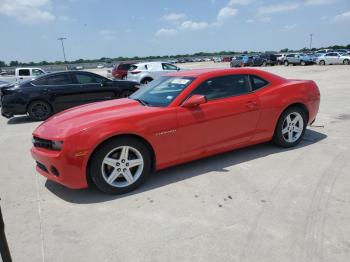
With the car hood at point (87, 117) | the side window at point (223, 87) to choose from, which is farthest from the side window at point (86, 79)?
the side window at point (223, 87)

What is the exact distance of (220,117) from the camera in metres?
4.52

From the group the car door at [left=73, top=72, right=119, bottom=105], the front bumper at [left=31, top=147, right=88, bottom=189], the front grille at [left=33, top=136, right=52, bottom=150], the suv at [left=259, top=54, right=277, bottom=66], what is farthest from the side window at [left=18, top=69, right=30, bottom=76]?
the suv at [left=259, top=54, right=277, bottom=66]

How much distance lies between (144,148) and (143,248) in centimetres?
143

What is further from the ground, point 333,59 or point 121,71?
point 333,59

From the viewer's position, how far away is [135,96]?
5148 millimetres

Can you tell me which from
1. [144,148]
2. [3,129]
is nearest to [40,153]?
[144,148]

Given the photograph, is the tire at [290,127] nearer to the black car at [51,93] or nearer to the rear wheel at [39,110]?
the black car at [51,93]

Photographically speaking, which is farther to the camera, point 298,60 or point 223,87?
point 298,60

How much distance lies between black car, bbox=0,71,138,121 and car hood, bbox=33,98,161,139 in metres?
5.58

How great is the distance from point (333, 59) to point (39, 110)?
3486 centimetres

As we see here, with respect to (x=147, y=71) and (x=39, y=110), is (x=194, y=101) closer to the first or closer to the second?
(x=39, y=110)

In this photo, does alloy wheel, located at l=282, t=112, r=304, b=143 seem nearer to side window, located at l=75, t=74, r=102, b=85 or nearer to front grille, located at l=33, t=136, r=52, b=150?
front grille, located at l=33, t=136, r=52, b=150

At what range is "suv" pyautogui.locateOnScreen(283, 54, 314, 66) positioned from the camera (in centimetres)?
3800

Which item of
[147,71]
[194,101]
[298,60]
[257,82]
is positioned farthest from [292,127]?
[298,60]
